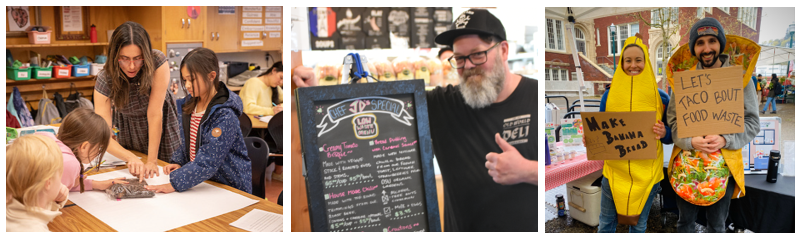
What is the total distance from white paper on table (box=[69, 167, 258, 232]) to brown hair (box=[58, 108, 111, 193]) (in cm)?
12

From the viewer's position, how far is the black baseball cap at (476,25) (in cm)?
229

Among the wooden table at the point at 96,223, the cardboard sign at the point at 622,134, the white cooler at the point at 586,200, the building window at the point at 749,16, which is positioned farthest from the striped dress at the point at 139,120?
the building window at the point at 749,16

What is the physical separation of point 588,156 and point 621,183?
0.71 feet

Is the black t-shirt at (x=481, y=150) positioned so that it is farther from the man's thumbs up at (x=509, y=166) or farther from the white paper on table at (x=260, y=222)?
the white paper on table at (x=260, y=222)

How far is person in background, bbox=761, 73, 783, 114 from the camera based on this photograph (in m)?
2.77

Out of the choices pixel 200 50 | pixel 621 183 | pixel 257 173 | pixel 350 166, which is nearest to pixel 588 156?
pixel 621 183

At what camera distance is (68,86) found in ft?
7.74

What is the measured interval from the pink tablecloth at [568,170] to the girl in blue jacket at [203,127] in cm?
163

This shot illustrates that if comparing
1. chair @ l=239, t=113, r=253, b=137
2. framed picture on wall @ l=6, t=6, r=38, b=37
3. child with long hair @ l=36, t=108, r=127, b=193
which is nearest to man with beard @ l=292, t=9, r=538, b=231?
chair @ l=239, t=113, r=253, b=137

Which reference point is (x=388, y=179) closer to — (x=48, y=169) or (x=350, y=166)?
(x=350, y=166)

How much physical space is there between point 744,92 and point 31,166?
3.37 metres

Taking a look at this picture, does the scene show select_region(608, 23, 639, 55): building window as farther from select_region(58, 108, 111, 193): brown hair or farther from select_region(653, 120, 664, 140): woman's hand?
select_region(58, 108, 111, 193): brown hair
